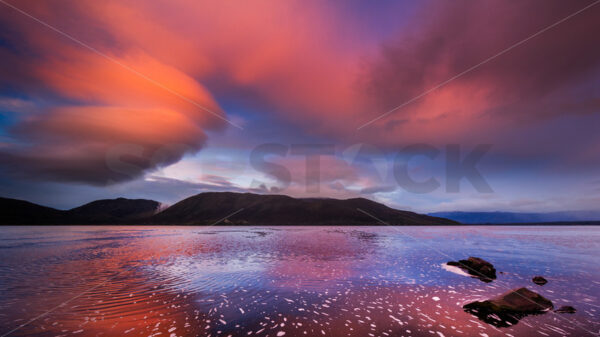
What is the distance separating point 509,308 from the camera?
1166cm

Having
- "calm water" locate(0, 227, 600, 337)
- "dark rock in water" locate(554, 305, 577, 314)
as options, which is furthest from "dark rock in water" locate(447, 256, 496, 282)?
"dark rock in water" locate(554, 305, 577, 314)

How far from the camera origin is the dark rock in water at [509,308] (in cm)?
1100

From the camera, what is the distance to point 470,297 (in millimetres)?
14180

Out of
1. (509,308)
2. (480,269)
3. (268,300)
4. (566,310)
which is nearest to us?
(509,308)

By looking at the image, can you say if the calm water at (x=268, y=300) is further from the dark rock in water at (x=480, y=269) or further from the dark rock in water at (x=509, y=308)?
the dark rock in water at (x=480, y=269)

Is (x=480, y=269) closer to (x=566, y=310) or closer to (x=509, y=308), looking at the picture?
(x=566, y=310)

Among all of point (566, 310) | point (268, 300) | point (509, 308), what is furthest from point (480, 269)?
point (268, 300)

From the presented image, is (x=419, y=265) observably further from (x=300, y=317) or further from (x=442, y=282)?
(x=300, y=317)

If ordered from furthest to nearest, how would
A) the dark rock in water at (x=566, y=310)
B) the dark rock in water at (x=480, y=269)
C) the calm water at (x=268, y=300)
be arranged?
the dark rock in water at (x=480, y=269) → the dark rock in water at (x=566, y=310) → the calm water at (x=268, y=300)

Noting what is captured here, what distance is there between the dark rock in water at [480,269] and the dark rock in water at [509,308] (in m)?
6.80

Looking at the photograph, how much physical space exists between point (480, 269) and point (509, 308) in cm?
1117

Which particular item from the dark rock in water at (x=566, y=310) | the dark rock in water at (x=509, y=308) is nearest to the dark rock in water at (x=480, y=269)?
the dark rock in water at (x=566, y=310)

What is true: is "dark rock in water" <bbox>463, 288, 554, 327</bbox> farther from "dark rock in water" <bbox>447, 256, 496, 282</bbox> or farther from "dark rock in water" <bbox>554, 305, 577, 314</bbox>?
"dark rock in water" <bbox>447, 256, 496, 282</bbox>

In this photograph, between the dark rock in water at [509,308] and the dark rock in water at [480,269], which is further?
the dark rock in water at [480,269]
